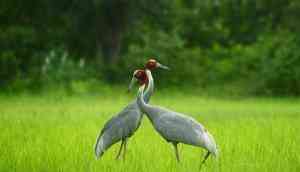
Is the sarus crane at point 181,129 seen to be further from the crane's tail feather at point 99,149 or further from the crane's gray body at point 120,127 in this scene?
the crane's tail feather at point 99,149

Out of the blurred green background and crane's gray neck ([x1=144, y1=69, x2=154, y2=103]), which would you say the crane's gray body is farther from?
the blurred green background

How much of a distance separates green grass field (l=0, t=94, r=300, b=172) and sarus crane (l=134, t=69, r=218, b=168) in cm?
32

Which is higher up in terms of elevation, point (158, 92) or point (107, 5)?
point (107, 5)

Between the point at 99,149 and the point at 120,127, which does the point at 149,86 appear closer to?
the point at 120,127

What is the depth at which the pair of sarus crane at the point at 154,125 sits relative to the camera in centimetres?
737

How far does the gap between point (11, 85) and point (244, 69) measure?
8185 mm

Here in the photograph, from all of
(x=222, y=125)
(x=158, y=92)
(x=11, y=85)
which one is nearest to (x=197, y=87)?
(x=158, y=92)

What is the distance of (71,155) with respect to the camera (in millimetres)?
8414

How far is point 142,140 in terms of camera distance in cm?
1023

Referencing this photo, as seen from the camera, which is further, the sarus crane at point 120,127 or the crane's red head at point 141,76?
the crane's red head at point 141,76

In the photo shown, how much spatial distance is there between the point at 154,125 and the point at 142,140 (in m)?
2.45

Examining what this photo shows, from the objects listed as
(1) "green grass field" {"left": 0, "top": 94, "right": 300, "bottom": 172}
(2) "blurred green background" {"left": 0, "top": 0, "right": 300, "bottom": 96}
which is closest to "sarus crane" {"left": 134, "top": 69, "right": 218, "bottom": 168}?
(1) "green grass field" {"left": 0, "top": 94, "right": 300, "bottom": 172}

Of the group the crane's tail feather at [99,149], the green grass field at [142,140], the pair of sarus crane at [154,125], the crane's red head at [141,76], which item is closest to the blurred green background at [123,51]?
the green grass field at [142,140]

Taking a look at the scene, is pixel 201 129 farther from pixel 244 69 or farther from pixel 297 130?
pixel 244 69
